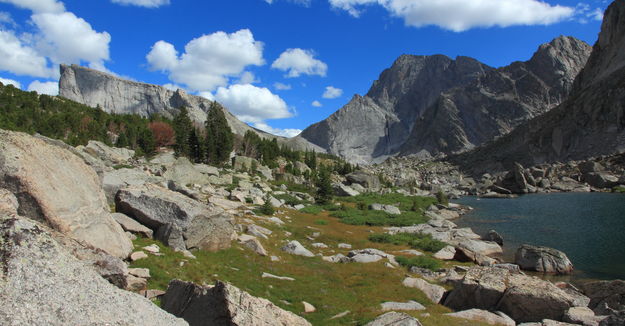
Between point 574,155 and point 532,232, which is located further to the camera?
point 574,155

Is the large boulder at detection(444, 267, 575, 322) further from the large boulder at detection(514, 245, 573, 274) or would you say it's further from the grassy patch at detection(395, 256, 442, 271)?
the large boulder at detection(514, 245, 573, 274)

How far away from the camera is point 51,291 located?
5.55 meters

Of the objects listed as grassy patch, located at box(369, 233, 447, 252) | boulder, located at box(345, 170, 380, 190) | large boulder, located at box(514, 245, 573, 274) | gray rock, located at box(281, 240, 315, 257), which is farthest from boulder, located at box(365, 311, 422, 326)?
boulder, located at box(345, 170, 380, 190)

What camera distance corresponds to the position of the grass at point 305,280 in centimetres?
1414

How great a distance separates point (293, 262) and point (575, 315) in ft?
47.5

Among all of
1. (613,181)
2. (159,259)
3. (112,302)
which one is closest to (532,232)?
(159,259)

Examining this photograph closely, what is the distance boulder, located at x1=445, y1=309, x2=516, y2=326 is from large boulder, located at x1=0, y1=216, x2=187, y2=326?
39.5ft

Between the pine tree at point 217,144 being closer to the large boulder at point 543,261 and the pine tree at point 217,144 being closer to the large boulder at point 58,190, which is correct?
the large boulder at point 543,261

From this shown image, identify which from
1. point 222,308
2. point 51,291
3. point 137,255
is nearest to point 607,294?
point 222,308

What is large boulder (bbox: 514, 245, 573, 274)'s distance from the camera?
2738 cm

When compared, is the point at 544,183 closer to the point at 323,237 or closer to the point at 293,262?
the point at 323,237

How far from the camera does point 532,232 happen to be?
4425 cm

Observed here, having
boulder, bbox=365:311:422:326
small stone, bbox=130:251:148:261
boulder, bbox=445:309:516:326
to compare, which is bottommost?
boulder, bbox=445:309:516:326

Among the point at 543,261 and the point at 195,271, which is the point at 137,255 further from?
the point at 543,261
